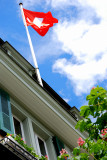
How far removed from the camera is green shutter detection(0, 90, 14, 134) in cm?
955

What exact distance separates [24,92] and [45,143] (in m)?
1.93

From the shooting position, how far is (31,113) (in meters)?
11.8

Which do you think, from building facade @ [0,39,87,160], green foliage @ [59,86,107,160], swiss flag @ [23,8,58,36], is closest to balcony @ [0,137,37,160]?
green foliage @ [59,86,107,160]

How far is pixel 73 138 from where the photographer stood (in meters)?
13.2

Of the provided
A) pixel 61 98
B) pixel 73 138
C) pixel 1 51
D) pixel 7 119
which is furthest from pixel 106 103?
pixel 61 98

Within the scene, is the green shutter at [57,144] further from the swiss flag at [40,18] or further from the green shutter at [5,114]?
the swiss flag at [40,18]

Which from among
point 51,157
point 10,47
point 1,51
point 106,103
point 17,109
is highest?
point 10,47

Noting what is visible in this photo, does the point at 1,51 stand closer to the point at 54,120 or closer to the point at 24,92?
the point at 24,92

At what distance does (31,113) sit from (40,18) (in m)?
8.91

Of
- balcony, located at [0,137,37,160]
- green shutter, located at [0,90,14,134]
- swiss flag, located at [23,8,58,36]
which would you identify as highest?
swiss flag, located at [23,8,58,36]

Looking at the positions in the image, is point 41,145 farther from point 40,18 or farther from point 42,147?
point 40,18

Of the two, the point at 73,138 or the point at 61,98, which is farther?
the point at 61,98

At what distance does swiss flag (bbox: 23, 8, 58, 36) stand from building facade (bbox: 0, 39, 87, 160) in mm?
5976

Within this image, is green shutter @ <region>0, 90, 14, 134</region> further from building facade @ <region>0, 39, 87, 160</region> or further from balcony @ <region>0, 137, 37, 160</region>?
balcony @ <region>0, 137, 37, 160</region>
